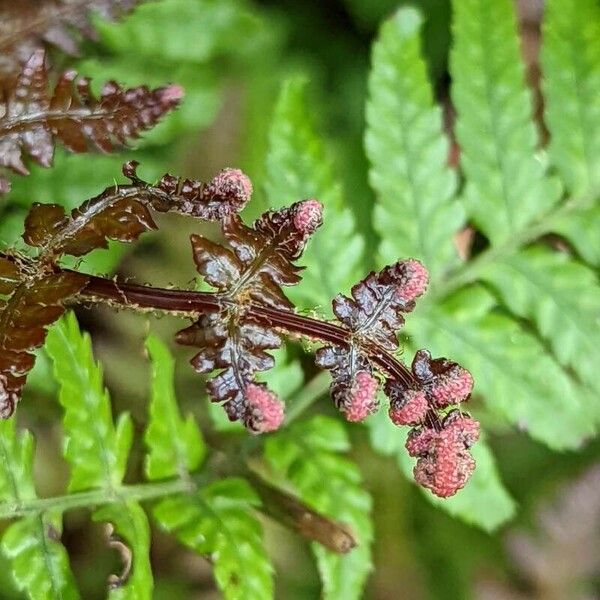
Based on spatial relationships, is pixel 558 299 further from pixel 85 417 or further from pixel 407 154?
pixel 85 417

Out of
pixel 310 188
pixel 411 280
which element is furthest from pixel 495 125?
pixel 411 280

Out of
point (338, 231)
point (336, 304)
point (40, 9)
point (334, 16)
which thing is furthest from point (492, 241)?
point (334, 16)

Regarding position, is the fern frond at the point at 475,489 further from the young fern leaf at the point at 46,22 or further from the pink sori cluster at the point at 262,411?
the young fern leaf at the point at 46,22

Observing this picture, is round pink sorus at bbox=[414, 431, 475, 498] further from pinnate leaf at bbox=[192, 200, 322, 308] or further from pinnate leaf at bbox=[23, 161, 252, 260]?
pinnate leaf at bbox=[23, 161, 252, 260]

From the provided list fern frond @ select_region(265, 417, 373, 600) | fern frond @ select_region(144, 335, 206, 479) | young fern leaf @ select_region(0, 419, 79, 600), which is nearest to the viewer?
young fern leaf @ select_region(0, 419, 79, 600)

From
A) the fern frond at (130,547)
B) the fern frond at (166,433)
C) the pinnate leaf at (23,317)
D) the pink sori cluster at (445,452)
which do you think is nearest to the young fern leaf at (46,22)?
the pinnate leaf at (23,317)

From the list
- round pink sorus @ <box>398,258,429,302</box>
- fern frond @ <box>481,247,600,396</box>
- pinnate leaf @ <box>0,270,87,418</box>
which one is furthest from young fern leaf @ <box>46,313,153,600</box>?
fern frond @ <box>481,247,600,396</box>
